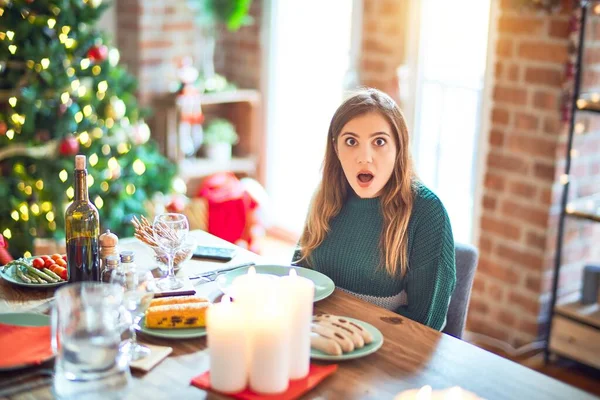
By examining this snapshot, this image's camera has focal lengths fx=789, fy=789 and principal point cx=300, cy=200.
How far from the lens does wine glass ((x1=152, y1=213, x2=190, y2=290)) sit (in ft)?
6.22

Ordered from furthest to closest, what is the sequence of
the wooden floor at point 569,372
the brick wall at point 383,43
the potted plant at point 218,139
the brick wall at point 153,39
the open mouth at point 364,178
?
the potted plant at point 218,139 < the brick wall at point 153,39 < the brick wall at point 383,43 < the wooden floor at point 569,372 < the open mouth at point 364,178

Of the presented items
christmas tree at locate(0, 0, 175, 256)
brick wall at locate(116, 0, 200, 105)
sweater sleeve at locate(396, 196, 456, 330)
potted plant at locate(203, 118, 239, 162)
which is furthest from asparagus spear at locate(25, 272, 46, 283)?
potted plant at locate(203, 118, 239, 162)

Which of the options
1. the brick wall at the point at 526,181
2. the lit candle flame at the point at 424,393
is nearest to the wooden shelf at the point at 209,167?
the brick wall at the point at 526,181

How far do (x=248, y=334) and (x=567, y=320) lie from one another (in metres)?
2.05

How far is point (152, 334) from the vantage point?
1.62m

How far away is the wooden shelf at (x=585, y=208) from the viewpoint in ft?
9.61

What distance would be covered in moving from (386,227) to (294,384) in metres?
0.66

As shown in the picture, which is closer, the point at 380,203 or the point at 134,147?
the point at 380,203

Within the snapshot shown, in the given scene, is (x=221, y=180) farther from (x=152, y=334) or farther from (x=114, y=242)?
(x=152, y=334)

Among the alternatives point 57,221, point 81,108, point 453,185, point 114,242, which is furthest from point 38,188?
point 453,185

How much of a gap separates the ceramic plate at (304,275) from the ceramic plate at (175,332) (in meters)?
0.23

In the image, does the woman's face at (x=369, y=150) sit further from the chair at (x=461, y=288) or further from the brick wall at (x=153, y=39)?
the brick wall at (x=153, y=39)

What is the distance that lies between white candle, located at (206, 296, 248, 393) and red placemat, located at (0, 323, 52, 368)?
0.36m

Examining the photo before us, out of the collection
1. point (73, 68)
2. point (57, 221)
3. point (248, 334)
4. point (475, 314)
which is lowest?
point (475, 314)
